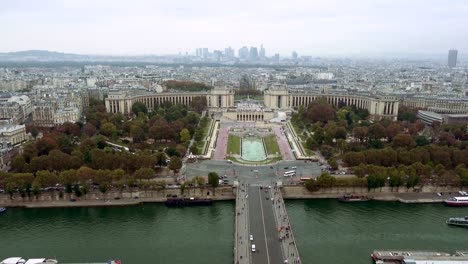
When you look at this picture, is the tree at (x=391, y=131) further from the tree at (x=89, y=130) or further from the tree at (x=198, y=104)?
the tree at (x=89, y=130)

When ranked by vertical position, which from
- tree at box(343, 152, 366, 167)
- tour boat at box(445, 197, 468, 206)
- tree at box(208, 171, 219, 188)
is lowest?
tour boat at box(445, 197, 468, 206)

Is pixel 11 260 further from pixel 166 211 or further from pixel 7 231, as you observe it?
pixel 166 211

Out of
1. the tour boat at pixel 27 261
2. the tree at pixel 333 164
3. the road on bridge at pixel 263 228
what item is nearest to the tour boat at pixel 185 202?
the road on bridge at pixel 263 228

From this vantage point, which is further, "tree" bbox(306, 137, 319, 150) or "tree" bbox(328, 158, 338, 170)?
"tree" bbox(306, 137, 319, 150)

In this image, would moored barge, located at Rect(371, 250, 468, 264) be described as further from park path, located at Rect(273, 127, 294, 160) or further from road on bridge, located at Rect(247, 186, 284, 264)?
park path, located at Rect(273, 127, 294, 160)

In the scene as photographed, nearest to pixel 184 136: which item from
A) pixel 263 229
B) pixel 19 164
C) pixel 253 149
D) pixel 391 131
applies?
pixel 253 149

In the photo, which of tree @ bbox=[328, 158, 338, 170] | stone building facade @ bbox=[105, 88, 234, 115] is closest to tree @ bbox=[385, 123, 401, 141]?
tree @ bbox=[328, 158, 338, 170]
